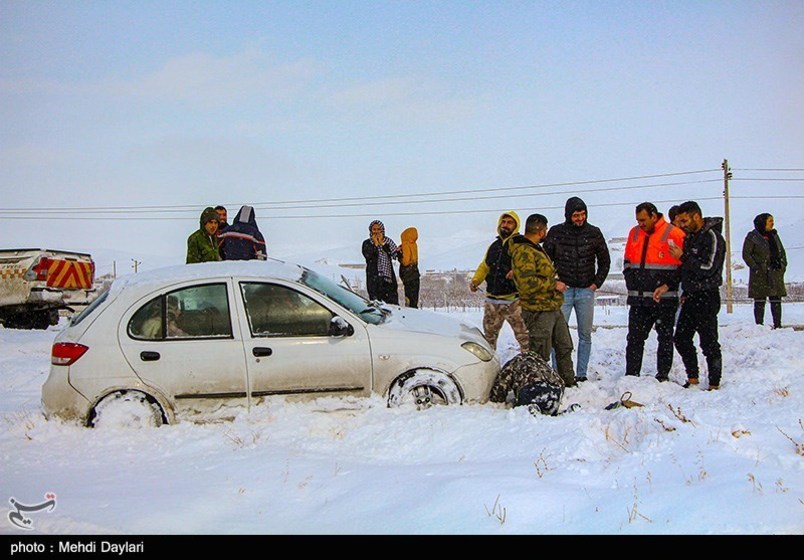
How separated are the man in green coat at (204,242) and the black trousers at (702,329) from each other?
5984 mm

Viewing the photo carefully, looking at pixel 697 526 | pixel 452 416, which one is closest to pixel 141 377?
pixel 452 416

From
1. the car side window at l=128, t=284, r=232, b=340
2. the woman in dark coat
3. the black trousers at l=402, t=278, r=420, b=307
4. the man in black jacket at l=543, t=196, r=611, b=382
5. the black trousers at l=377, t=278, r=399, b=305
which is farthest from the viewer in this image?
the woman in dark coat

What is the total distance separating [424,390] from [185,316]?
7.12 ft

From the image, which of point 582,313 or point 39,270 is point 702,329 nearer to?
point 582,313

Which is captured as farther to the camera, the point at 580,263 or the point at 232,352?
the point at 580,263

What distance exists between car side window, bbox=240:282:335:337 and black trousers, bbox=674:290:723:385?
3.85m

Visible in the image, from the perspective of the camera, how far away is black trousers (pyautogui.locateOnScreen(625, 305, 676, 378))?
6.38 meters

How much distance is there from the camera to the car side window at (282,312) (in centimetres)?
505

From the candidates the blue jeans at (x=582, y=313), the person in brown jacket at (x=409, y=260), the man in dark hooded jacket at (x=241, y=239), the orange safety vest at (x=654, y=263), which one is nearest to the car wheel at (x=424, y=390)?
the blue jeans at (x=582, y=313)

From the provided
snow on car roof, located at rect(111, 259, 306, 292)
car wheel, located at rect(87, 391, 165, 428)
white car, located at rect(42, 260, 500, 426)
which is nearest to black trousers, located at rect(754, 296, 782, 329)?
white car, located at rect(42, 260, 500, 426)

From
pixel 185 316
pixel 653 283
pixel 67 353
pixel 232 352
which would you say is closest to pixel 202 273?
pixel 185 316

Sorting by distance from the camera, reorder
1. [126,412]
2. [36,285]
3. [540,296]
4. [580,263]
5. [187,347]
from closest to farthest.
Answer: [126,412]
[187,347]
[540,296]
[580,263]
[36,285]

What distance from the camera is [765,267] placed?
33.1 ft

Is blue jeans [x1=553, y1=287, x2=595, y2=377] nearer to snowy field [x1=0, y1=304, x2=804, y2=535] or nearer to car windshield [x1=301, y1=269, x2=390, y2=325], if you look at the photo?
snowy field [x1=0, y1=304, x2=804, y2=535]
